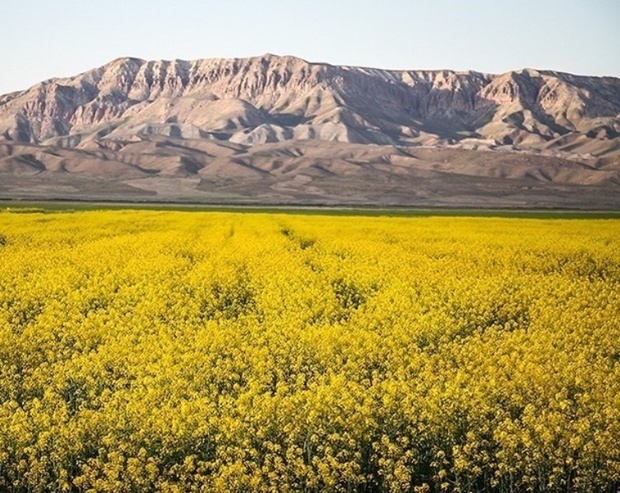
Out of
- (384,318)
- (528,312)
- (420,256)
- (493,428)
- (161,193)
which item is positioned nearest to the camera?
(493,428)

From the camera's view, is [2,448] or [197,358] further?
[197,358]

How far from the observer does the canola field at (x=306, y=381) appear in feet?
30.4

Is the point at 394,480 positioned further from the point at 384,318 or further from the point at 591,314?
the point at 591,314

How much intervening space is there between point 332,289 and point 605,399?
10011 millimetres

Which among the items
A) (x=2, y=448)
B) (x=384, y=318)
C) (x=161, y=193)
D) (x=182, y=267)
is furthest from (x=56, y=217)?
(x=161, y=193)

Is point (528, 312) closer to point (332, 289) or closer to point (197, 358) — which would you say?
point (332, 289)

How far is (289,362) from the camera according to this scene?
1323 centimetres

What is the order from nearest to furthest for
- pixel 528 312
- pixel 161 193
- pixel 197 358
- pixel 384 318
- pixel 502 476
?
pixel 502 476 < pixel 197 358 < pixel 384 318 < pixel 528 312 < pixel 161 193

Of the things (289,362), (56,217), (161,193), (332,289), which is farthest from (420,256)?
(161,193)

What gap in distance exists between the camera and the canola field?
364 inches

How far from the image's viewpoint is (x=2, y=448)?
31.5 feet

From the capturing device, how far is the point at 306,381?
12703 millimetres

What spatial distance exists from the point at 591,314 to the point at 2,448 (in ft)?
38.3

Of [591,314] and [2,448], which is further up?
[591,314]
